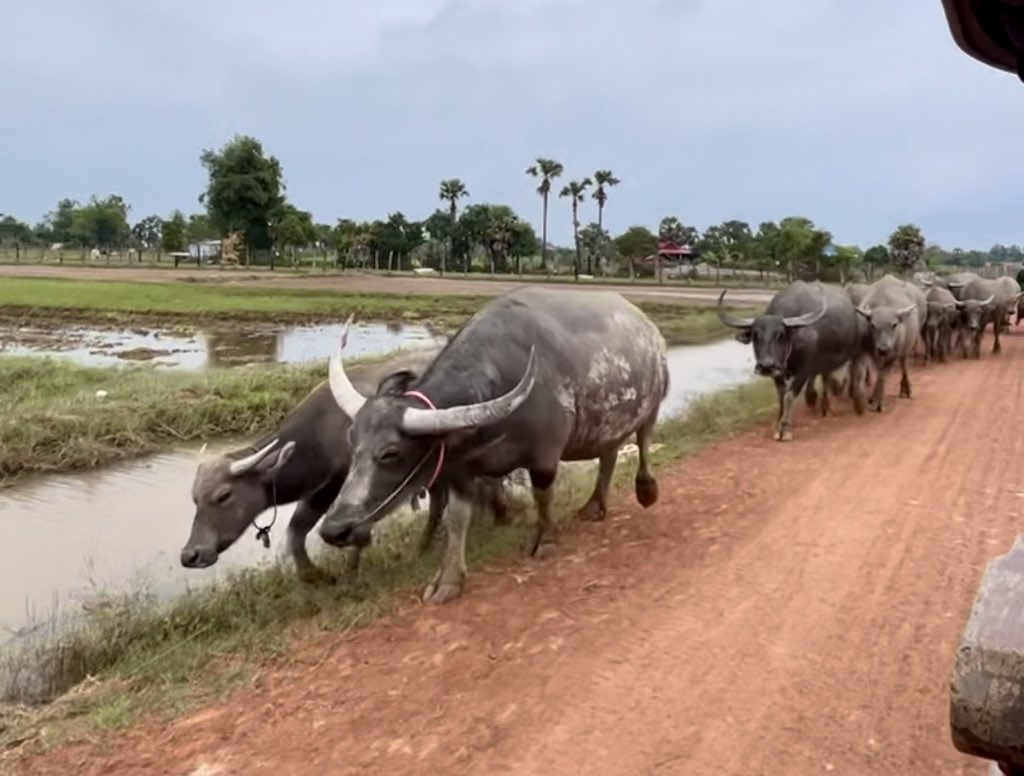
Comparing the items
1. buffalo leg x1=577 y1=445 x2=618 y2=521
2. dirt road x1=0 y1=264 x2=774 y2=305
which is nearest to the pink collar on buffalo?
buffalo leg x1=577 y1=445 x2=618 y2=521

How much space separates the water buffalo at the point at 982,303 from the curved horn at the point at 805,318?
9.18 meters

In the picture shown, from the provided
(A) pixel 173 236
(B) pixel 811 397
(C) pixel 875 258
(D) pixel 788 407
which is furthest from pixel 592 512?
(A) pixel 173 236

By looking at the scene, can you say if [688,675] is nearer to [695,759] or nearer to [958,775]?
[695,759]

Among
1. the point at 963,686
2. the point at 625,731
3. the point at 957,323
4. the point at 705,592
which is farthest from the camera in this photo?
the point at 957,323

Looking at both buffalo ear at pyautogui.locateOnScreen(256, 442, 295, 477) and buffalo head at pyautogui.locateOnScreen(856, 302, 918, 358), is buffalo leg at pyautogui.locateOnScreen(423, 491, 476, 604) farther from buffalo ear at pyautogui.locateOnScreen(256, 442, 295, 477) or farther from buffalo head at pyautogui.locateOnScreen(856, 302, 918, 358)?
buffalo head at pyautogui.locateOnScreen(856, 302, 918, 358)

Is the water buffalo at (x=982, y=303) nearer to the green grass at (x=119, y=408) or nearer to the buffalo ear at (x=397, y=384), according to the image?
the green grass at (x=119, y=408)

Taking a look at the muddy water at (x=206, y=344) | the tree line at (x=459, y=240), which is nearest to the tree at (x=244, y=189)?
the tree line at (x=459, y=240)

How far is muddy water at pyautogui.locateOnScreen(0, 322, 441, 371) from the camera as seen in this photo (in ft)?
62.8

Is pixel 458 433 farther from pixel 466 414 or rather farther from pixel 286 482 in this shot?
pixel 286 482

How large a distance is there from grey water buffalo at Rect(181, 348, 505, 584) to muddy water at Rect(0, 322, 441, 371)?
38.9ft

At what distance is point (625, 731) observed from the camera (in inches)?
156

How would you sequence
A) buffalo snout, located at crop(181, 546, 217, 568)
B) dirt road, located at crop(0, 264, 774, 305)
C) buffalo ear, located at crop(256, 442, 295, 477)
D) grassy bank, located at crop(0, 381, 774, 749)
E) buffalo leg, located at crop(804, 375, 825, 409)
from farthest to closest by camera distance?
dirt road, located at crop(0, 264, 774, 305), buffalo leg, located at crop(804, 375, 825, 409), buffalo ear, located at crop(256, 442, 295, 477), buffalo snout, located at crop(181, 546, 217, 568), grassy bank, located at crop(0, 381, 774, 749)

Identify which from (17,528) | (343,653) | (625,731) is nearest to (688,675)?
(625,731)

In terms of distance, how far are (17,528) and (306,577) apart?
Answer: 13.7 feet
